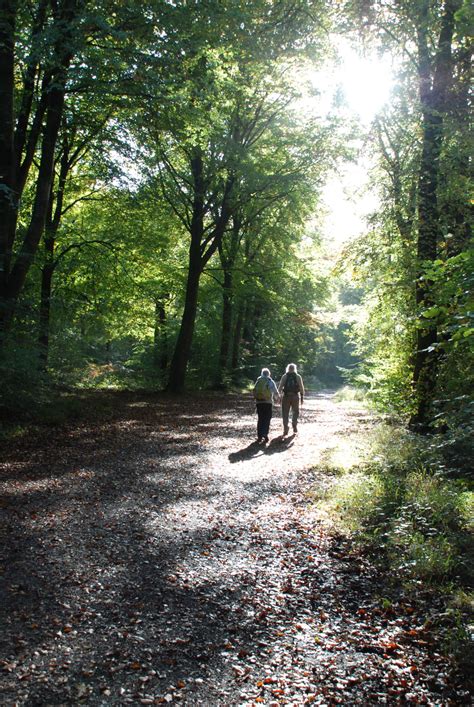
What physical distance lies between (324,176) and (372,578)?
18236mm

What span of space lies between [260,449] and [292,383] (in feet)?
8.04

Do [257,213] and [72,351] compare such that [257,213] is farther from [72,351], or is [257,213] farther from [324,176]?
[72,351]

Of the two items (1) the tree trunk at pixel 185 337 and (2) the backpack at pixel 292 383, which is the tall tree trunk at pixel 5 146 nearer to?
(2) the backpack at pixel 292 383

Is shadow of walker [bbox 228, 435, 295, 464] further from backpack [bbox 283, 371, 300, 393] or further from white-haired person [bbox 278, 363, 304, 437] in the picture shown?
backpack [bbox 283, 371, 300, 393]

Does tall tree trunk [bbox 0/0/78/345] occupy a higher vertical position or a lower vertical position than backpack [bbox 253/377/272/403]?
higher

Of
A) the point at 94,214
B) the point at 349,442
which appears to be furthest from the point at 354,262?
the point at 94,214

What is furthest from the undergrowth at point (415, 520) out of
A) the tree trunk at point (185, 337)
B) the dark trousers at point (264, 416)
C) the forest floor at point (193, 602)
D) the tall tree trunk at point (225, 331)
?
the tall tree trunk at point (225, 331)

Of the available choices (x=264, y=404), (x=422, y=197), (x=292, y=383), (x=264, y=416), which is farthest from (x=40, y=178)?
(x=422, y=197)

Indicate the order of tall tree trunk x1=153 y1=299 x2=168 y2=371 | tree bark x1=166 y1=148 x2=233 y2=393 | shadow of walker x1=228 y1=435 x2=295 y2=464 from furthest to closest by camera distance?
tall tree trunk x1=153 y1=299 x2=168 y2=371
tree bark x1=166 y1=148 x2=233 y2=393
shadow of walker x1=228 y1=435 x2=295 y2=464

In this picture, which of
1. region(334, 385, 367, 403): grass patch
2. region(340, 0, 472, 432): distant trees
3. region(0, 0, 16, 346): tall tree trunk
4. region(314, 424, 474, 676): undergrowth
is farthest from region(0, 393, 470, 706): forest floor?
region(334, 385, 367, 403): grass patch

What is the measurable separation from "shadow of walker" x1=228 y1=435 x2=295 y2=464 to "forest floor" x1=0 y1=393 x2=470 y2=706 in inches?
70.8

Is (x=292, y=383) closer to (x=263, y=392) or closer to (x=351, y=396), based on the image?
(x=263, y=392)

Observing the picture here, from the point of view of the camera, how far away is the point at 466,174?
1039 centimetres

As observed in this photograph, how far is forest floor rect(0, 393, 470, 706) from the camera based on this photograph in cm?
354
